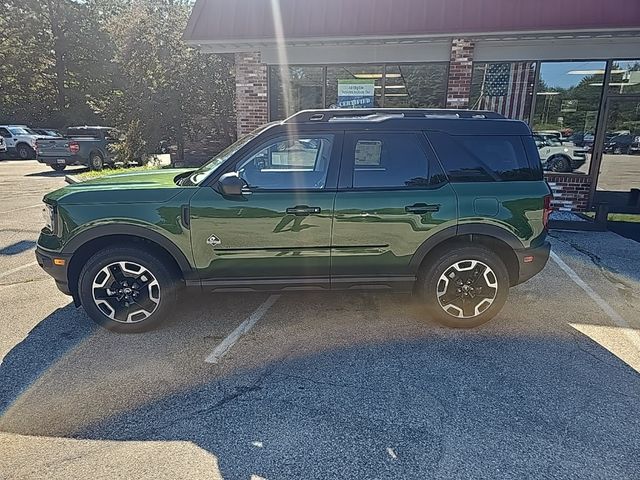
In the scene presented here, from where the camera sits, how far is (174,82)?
54.0 feet

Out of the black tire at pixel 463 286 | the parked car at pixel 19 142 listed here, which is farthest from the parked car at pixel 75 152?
the black tire at pixel 463 286

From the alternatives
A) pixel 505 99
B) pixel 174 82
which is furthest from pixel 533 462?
pixel 174 82

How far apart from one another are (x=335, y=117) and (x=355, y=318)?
1915 mm

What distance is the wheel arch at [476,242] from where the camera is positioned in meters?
3.88

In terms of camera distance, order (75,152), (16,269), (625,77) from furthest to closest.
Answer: (75,152) → (625,77) → (16,269)

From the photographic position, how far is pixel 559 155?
906 cm

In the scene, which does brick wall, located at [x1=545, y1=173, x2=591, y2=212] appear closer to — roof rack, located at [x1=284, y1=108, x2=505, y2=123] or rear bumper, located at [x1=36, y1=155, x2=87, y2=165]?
roof rack, located at [x1=284, y1=108, x2=505, y2=123]

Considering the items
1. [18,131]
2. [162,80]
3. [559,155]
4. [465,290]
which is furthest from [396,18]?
[18,131]

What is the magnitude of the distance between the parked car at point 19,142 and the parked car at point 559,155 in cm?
2340

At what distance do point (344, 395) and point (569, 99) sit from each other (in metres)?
8.43

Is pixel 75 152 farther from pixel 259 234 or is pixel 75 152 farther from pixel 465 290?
pixel 465 290

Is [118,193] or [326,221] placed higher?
[118,193]

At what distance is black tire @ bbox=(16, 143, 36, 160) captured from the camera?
2233 cm

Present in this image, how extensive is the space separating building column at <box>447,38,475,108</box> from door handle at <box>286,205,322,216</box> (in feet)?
21.0
